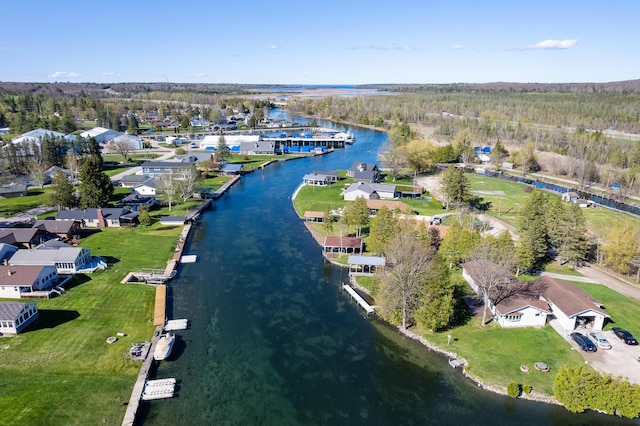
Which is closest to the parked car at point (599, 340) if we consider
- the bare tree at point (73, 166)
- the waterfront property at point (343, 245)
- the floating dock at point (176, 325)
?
the waterfront property at point (343, 245)

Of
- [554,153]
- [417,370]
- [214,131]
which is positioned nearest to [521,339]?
[417,370]

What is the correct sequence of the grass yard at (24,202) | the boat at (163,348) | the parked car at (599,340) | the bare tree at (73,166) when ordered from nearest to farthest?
the boat at (163,348)
the parked car at (599,340)
the grass yard at (24,202)
the bare tree at (73,166)

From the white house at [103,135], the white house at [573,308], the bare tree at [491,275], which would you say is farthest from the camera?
the white house at [103,135]

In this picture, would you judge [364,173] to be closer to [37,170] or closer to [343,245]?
[343,245]

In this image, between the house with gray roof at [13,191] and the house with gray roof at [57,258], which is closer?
the house with gray roof at [57,258]

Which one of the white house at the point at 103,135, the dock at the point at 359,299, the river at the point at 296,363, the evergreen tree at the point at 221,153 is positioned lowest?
the river at the point at 296,363

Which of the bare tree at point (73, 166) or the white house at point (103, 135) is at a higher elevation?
the white house at point (103, 135)

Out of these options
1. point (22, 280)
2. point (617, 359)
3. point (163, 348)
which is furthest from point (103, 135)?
point (617, 359)

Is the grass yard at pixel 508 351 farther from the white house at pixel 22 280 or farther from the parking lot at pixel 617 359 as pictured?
the white house at pixel 22 280
